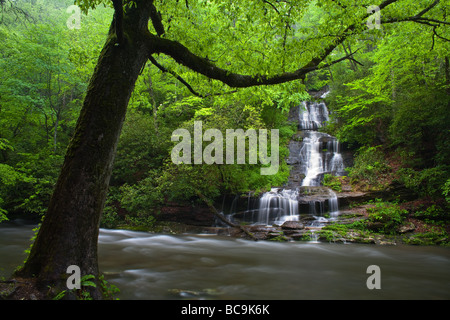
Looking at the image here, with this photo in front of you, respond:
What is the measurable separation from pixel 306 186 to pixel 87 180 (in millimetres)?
13014

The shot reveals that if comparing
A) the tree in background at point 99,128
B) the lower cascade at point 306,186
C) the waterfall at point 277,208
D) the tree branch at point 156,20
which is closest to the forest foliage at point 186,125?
the lower cascade at point 306,186

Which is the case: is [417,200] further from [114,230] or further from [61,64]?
[61,64]

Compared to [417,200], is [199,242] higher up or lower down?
lower down

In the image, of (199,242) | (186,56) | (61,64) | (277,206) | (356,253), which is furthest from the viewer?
(61,64)

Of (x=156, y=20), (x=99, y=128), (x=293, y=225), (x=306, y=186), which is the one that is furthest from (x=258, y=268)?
(x=306, y=186)

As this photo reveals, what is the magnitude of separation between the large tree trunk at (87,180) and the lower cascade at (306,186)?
10067 millimetres

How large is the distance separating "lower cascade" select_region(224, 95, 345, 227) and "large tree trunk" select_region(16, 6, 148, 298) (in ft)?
33.0

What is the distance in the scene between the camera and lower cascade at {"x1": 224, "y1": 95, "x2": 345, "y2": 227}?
12.6 meters

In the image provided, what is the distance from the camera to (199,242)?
31.6ft

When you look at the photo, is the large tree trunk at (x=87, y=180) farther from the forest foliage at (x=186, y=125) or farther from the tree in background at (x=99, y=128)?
the forest foliage at (x=186, y=125)

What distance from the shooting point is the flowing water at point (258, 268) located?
174 inches

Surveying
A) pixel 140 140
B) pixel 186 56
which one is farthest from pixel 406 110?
pixel 140 140

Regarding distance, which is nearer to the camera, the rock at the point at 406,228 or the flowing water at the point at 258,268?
the flowing water at the point at 258,268

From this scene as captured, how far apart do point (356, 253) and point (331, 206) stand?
4.65m
